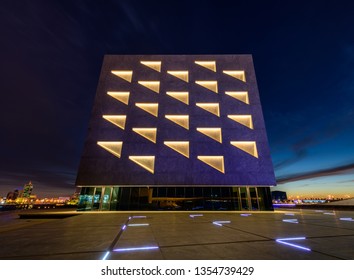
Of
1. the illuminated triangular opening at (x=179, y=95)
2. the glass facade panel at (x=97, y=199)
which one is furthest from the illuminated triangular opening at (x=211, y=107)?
the glass facade panel at (x=97, y=199)

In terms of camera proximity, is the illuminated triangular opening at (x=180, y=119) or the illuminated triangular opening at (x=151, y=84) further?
the illuminated triangular opening at (x=151, y=84)

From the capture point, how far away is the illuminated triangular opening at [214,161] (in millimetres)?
17453

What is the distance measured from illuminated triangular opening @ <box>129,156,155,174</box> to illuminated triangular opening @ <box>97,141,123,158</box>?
1.74 metres

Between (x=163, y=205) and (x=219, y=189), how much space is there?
5876 millimetres

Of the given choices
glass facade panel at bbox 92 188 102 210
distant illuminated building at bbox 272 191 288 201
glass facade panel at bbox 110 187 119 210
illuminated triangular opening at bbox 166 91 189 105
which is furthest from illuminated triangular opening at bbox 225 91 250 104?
distant illuminated building at bbox 272 191 288 201

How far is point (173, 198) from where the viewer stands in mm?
16828

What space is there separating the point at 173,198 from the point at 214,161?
5.73 m

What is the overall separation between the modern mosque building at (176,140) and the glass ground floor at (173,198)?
0.09m

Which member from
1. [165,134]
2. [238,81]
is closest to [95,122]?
[165,134]

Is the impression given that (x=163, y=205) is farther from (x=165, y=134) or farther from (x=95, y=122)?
(x=95, y=122)

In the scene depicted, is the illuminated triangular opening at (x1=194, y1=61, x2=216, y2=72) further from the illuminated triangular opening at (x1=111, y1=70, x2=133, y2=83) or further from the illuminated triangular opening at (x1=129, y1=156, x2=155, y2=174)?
the illuminated triangular opening at (x1=129, y1=156, x2=155, y2=174)

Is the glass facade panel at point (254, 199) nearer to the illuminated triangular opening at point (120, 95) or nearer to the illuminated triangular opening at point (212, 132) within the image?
the illuminated triangular opening at point (212, 132)

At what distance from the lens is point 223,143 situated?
712 inches

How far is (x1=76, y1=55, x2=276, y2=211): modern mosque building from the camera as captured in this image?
16750mm
